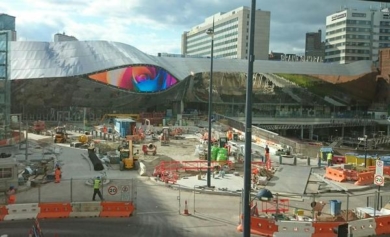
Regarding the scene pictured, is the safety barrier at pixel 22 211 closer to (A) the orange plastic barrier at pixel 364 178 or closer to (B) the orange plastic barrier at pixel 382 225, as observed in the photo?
(B) the orange plastic barrier at pixel 382 225

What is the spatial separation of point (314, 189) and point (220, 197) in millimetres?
6097

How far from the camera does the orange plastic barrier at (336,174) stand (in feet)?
87.7

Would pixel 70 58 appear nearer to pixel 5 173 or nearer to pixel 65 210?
pixel 5 173

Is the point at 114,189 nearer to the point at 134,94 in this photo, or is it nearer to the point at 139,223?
the point at 139,223

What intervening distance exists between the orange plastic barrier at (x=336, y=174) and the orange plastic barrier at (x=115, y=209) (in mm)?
14361

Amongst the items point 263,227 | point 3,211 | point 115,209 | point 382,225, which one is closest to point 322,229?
point 263,227

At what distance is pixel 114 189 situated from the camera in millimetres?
19938

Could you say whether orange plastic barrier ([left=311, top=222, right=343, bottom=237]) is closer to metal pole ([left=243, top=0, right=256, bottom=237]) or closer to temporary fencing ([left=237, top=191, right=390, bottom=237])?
temporary fencing ([left=237, top=191, right=390, bottom=237])

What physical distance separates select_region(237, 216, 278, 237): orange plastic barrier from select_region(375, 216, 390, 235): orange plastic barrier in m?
3.78

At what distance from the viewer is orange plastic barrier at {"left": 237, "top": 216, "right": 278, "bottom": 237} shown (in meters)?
15.5

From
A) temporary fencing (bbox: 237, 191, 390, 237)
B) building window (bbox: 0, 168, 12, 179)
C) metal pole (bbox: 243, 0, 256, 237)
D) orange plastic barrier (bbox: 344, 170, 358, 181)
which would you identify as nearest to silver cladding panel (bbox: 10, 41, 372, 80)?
building window (bbox: 0, 168, 12, 179)

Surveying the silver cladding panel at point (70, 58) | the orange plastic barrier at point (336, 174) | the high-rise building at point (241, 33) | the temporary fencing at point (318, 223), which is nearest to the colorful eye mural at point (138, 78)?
the silver cladding panel at point (70, 58)

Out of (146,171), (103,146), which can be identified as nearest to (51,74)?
(103,146)

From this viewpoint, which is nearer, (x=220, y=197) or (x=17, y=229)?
(x=17, y=229)
